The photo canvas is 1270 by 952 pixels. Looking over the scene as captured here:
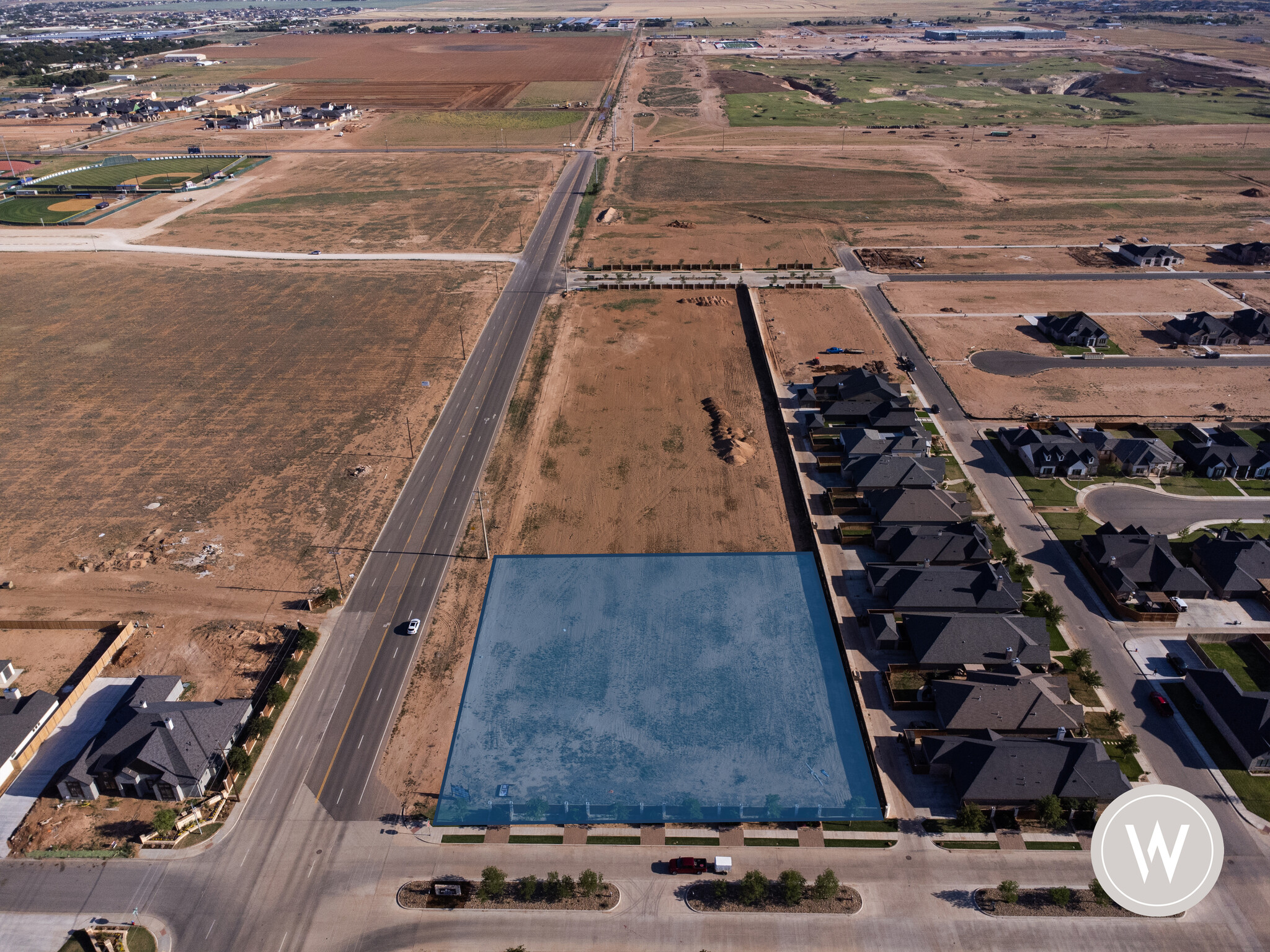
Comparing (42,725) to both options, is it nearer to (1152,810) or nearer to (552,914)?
(552,914)

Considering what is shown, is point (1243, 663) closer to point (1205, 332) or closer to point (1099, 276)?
point (1205, 332)

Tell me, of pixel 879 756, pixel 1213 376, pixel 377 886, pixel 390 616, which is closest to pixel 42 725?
pixel 390 616

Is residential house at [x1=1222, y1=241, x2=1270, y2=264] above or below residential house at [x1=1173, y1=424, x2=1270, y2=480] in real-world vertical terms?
above

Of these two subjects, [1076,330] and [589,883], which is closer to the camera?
[589,883]

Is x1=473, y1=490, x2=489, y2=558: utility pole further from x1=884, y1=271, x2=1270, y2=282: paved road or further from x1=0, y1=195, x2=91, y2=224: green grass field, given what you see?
x1=0, y1=195, x2=91, y2=224: green grass field

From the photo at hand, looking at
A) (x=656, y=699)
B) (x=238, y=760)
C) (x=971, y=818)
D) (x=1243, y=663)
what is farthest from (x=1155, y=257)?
(x=238, y=760)

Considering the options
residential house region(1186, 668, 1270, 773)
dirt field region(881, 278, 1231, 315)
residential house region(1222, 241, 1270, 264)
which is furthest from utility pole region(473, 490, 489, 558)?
residential house region(1222, 241, 1270, 264)

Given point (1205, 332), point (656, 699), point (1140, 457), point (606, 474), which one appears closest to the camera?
point (656, 699)

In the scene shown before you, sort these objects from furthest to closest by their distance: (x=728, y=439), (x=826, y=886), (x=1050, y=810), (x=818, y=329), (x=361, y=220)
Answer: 1. (x=361, y=220)
2. (x=818, y=329)
3. (x=728, y=439)
4. (x=1050, y=810)
5. (x=826, y=886)
